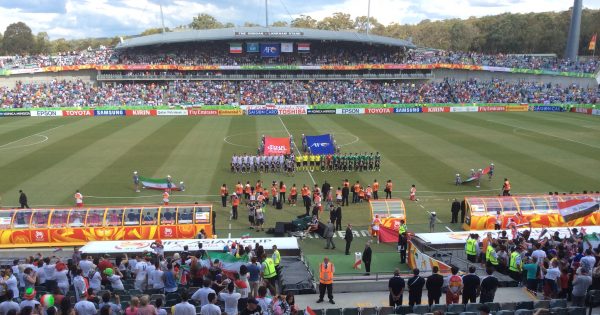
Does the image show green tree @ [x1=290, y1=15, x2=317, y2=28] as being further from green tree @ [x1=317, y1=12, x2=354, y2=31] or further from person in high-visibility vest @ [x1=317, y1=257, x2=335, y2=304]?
person in high-visibility vest @ [x1=317, y1=257, x2=335, y2=304]

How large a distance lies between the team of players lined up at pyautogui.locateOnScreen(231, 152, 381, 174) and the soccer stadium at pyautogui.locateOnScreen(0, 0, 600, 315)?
0.13 metres

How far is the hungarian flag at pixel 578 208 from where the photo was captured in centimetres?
2006

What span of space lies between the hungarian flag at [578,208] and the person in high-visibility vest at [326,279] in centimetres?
1230

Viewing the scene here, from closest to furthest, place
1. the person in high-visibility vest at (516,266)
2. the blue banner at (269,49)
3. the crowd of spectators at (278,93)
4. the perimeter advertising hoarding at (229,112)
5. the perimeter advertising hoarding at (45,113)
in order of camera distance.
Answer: the person in high-visibility vest at (516,266)
the perimeter advertising hoarding at (45,113)
the perimeter advertising hoarding at (229,112)
the crowd of spectators at (278,93)
the blue banner at (269,49)

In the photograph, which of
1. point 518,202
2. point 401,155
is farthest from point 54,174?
point 518,202

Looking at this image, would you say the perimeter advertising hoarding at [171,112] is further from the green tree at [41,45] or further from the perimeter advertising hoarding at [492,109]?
the green tree at [41,45]

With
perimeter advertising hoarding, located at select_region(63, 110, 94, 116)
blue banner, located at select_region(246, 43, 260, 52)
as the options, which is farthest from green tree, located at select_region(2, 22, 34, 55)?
perimeter advertising hoarding, located at select_region(63, 110, 94, 116)

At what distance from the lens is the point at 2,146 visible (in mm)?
41625

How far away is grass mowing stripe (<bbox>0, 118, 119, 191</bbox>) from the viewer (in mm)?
31031

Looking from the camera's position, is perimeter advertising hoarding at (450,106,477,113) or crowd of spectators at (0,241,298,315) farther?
perimeter advertising hoarding at (450,106,477,113)

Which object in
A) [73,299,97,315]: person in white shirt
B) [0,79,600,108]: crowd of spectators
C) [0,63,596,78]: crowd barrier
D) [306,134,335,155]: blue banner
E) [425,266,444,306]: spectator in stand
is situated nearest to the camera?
[73,299,97,315]: person in white shirt

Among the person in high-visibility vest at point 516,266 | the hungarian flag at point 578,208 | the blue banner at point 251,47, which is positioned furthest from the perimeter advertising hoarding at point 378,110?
the person in high-visibility vest at point 516,266

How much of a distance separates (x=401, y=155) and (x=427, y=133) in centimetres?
1148

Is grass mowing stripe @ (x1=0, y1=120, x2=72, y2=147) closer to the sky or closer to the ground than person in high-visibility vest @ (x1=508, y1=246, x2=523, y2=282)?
closer to the ground
